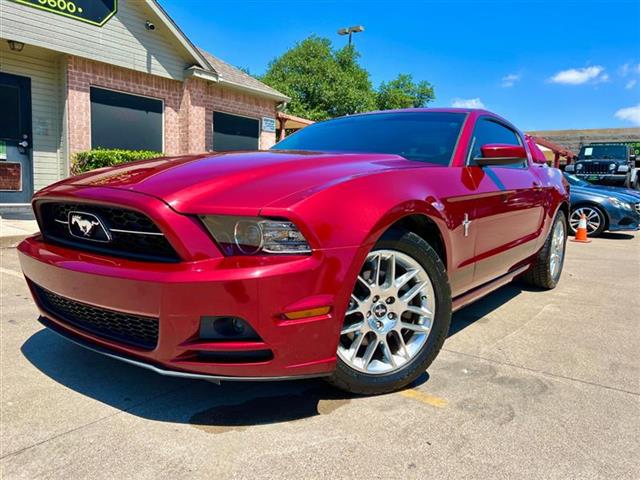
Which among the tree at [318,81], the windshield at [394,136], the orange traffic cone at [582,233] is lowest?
the orange traffic cone at [582,233]

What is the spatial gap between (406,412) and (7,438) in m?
1.69

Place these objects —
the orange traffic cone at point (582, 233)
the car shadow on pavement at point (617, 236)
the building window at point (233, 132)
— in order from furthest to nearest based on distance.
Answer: the building window at point (233, 132)
the car shadow on pavement at point (617, 236)
the orange traffic cone at point (582, 233)

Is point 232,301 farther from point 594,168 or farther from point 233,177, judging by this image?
point 594,168

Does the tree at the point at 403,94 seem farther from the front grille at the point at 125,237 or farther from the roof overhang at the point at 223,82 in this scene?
the front grille at the point at 125,237

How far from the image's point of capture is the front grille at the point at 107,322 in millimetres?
2068

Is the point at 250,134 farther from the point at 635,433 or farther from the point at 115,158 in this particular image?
the point at 635,433

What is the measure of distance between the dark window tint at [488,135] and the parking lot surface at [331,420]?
1280 millimetres

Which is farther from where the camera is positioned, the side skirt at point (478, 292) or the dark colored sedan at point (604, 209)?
the dark colored sedan at point (604, 209)

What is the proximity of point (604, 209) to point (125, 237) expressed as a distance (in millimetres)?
10155

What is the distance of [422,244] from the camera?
252 cm

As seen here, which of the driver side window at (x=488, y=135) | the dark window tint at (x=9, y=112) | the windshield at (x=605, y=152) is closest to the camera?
the driver side window at (x=488, y=135)

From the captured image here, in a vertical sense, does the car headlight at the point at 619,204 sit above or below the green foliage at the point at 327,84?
below

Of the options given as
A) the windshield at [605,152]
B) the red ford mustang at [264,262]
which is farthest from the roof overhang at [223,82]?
the windshield at [605,152]

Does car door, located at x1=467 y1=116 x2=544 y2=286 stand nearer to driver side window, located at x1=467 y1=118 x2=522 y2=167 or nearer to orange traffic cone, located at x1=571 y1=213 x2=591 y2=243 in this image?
driver side window, located at x1=467 y1=118 x2=522 y2=167
